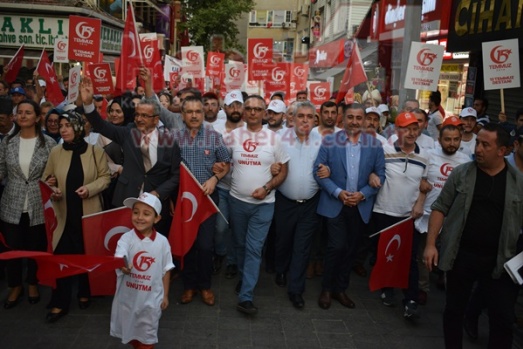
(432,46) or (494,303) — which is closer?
(494,303)

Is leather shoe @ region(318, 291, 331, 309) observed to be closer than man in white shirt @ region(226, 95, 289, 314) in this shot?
No

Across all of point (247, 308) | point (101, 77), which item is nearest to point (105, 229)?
point (247, 308)

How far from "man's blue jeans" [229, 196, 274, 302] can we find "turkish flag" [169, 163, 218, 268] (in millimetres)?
376

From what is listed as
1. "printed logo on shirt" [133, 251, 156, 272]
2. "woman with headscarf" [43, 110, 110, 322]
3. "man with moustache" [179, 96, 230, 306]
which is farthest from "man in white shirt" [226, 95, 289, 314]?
"printed logo on shirt" [133, 251, 156, 272]

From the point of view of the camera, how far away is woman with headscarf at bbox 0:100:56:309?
4.85 meters

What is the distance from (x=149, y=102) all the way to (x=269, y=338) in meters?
2.40

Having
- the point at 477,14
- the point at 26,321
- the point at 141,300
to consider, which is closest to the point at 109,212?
the point at 141,300

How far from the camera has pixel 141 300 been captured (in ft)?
12.3

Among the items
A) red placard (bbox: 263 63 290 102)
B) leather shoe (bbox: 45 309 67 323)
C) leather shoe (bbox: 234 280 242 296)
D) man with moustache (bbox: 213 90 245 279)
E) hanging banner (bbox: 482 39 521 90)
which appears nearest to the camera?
leather shoe (bbox: 45 309 67 323)

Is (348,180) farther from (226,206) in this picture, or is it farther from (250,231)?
(226,206)

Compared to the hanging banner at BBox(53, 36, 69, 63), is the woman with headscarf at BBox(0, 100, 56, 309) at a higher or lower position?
lower

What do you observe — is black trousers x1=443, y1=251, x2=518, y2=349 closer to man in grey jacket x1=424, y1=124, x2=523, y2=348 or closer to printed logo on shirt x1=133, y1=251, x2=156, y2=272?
man in grey jacket x1=424, y1=124, x2=523, y2=348

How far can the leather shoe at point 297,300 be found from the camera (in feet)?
17.0

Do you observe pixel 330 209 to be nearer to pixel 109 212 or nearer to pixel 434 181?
pixel 434 181
